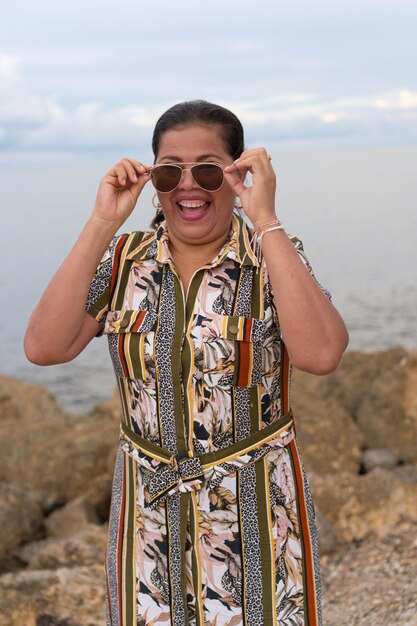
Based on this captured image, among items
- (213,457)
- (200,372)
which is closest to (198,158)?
(200,372)

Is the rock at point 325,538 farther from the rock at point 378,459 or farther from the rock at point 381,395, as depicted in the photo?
the rock at point 381,395

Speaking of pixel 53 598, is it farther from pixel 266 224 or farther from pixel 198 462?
pixel 266 224

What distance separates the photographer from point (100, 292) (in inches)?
109

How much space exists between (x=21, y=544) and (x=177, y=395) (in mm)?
3655

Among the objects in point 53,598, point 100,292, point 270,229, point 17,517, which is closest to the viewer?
point 270,229

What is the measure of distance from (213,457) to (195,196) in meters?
0.82

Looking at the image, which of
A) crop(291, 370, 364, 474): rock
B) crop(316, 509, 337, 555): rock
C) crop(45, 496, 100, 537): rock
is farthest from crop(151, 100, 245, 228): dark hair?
crop(291, 370, 364, 474): rock

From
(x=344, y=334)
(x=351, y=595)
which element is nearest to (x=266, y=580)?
(x=344, y=334)

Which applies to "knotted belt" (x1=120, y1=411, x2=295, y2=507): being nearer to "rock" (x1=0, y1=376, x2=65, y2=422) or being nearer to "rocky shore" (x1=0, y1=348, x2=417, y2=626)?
"rocky shore" (x1=0, y1=348, x2=417, y2=626)

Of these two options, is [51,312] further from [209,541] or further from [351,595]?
[351,595]

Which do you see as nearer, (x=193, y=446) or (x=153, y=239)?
(x=193, y=446)

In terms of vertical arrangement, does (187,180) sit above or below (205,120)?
below

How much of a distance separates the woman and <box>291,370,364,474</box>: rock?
3.88 m

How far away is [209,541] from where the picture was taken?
8.68ft
